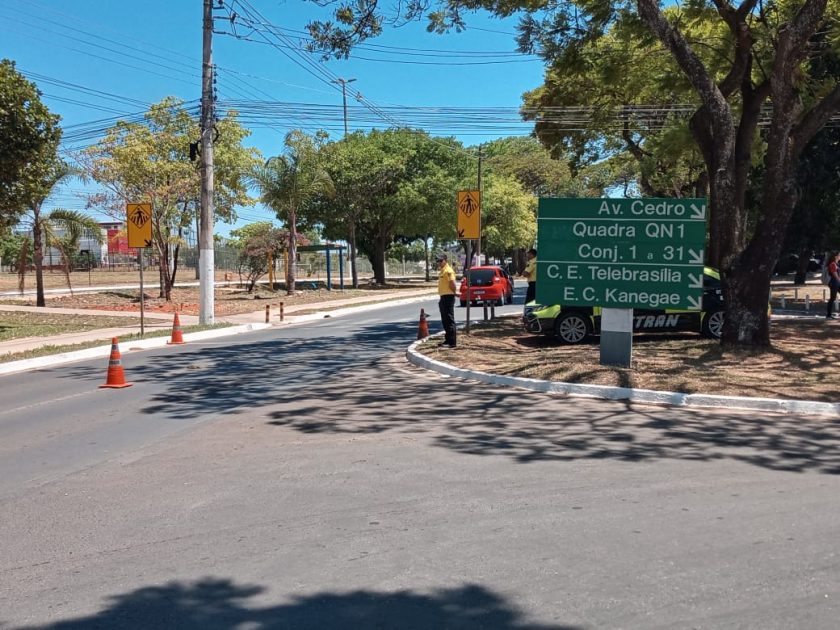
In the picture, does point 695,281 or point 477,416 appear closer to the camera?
point 477,416

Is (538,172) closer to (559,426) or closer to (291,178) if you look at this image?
(291,178)

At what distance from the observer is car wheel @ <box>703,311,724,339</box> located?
1454cm

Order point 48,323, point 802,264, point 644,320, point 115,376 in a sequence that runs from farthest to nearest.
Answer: point 802,264 < point 48,323 < point 644,320 < point 115,376

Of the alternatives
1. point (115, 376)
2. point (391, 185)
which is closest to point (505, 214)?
point (391, 185)

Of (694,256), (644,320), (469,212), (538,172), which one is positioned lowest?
(644,320)

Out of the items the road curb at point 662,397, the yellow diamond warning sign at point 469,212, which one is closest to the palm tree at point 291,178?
the yellow diamond warning sign at point 469,212

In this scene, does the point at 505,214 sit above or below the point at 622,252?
above

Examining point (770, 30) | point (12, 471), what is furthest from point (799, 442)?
point (770, 30)

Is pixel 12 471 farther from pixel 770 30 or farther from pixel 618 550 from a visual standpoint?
pixel 770 30

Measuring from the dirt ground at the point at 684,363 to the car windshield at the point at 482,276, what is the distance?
853cm

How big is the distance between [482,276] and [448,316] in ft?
36.4

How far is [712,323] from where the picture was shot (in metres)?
14.6

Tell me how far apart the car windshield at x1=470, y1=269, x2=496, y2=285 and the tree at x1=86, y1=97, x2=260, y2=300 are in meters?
11.5

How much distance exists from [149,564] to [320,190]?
34.5 meters
